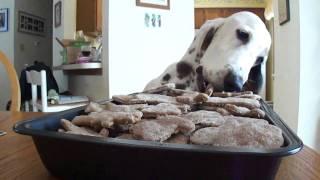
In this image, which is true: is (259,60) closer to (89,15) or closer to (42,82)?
(42,82)

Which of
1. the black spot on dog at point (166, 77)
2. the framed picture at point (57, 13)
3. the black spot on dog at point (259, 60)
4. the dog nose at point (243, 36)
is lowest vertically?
the black spot on dog at point (166, 77)

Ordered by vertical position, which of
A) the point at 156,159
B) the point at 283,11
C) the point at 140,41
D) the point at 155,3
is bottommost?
the point at 156,159

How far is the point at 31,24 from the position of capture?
15.2 ft

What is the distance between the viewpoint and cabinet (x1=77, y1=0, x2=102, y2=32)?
3.04 meters

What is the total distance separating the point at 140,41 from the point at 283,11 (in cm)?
111

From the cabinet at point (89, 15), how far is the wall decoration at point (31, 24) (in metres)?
1.53

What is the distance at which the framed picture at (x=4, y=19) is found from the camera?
425 cm

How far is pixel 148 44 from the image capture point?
8.61ft

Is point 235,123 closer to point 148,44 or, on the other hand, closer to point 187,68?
point 187,68

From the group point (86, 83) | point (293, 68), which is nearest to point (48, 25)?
point (86, 83)

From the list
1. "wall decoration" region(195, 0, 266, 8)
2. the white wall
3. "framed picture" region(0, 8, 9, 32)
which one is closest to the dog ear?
the white wall

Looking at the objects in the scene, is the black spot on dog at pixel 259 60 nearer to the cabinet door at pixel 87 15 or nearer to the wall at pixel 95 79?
the wall at pixel 95 79

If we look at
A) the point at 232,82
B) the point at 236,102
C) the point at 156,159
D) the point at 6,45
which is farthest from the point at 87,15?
the point at 156,159

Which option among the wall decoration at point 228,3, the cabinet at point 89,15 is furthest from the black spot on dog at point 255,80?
the wall decoration at point 228,3
